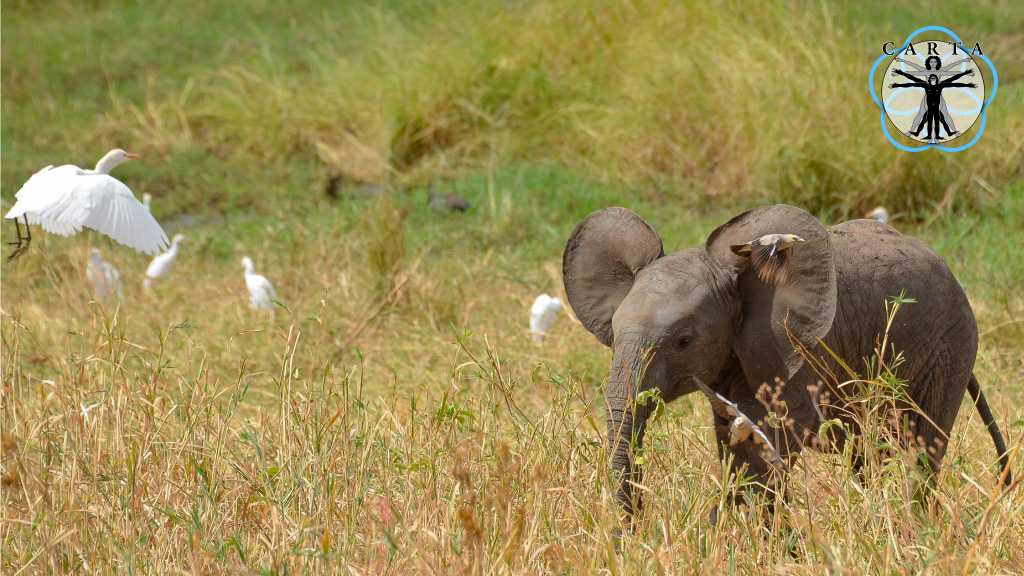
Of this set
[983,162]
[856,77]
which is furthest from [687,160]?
[983,162]

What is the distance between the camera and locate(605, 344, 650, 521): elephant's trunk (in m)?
2.60

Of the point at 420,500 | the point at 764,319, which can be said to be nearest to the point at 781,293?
the point at 764,319

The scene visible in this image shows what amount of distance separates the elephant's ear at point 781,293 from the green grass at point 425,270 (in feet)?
0.90

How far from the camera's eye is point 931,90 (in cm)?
492

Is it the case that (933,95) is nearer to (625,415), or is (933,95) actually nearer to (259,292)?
(625,415)

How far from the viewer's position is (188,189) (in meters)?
8.66

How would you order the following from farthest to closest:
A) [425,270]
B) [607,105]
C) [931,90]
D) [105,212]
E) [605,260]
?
[607,105] < [425,270] < [931,90] < [605,260] < [105,212]

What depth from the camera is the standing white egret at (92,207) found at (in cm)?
269

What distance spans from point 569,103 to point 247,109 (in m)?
3.07

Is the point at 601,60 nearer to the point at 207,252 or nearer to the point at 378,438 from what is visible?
the point at 207,252

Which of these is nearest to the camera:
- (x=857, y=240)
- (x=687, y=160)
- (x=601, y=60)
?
(x=857, y=240)

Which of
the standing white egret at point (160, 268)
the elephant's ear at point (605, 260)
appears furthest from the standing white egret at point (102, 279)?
the elephant's ear at point (605, 260)

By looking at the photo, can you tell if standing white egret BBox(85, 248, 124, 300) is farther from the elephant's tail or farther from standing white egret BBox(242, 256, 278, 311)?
the elephant's tail

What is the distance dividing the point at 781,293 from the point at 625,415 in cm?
59
